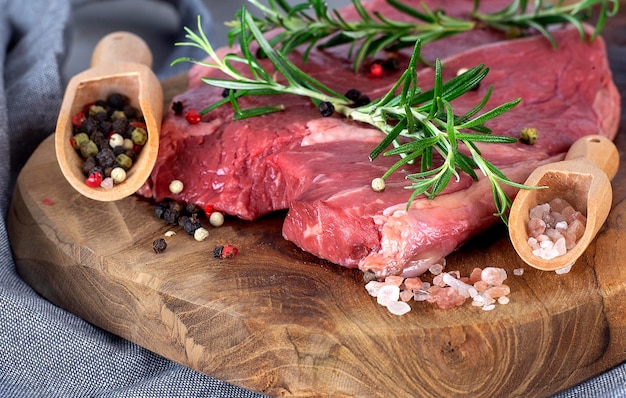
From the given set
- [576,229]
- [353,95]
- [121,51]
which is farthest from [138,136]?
[576,229]

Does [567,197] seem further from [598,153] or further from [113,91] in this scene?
[113,91]

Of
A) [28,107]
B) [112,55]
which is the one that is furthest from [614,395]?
[28,107]

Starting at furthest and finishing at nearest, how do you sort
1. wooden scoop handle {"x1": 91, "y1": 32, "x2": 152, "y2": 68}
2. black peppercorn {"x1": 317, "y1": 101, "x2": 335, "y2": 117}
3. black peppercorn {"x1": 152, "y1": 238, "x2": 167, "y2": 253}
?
wooden scoop handle {"x1": 91, "y1": 32, "x2": 152, "y2": 68}
black peppercorn {"x1": 317, "y1": 101, "x2": 335, "y2": 117}
black peppercorn {"x1": 152, "y1": 238, "x2": 167, "y2": 253}

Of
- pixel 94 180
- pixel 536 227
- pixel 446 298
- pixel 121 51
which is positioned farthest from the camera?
pixel 121 51

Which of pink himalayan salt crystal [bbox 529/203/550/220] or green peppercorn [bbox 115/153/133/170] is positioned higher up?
pink himalayan salt crystal [bbox 529/203/550/220]

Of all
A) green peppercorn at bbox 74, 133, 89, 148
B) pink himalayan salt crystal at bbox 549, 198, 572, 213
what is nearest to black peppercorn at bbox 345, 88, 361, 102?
pink himalayan salt crystal at bbox 549, 198, 572, 213

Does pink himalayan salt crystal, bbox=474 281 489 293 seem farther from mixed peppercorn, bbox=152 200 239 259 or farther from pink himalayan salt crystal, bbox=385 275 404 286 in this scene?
mixed peppercorn, bbox=152 200 239 259
